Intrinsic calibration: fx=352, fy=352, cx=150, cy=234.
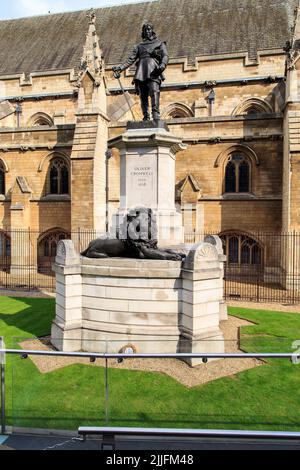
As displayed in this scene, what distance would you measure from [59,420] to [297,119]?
16.3 metres

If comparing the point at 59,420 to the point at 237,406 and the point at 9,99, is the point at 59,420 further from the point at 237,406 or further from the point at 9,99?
the point at 9,99

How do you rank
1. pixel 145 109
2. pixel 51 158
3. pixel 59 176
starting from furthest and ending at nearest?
pixel 59 176 < pixel 51 158 < pixel 145 109

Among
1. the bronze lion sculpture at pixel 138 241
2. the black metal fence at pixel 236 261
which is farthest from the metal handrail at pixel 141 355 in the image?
the black metal fence at pixel 236 261

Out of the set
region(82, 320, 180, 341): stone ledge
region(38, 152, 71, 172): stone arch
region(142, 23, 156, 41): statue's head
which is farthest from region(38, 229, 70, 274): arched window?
region(82, 320, 180, 341): stone ledge

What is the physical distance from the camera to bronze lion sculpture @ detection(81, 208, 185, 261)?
7797 mm

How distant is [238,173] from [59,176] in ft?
34.4

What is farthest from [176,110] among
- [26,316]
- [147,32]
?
[26,316]

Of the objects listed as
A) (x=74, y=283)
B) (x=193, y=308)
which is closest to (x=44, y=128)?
(x=74, y=283)

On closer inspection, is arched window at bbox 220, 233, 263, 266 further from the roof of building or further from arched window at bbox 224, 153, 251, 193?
the roof of building

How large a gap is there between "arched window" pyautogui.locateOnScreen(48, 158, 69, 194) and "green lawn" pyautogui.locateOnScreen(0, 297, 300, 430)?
678 inches

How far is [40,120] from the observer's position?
88.4 feet

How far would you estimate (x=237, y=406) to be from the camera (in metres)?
4.37

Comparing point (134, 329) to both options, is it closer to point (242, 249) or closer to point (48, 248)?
point (242, 249)

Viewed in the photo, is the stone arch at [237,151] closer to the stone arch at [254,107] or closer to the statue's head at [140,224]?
the stone arch at [254,107]
